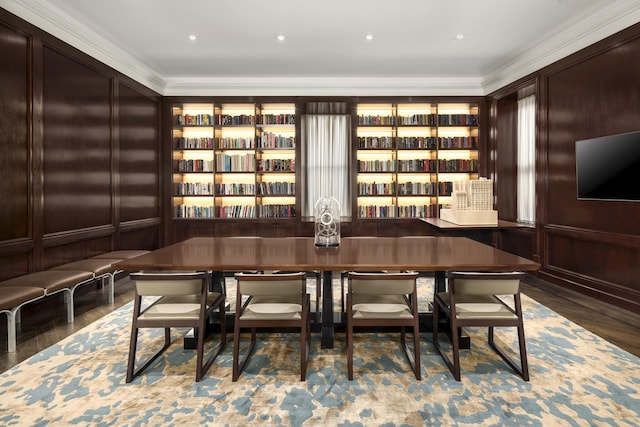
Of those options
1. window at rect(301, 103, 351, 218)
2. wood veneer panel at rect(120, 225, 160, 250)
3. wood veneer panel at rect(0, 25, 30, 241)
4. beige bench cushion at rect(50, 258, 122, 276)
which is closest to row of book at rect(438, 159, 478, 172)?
window at rect(301, 103, 351, 218)

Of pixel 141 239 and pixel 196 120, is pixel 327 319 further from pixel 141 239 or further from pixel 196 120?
pixel 196 120

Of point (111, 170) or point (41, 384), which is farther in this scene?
point (111, 170)

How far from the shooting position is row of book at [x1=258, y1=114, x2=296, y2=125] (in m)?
5.92

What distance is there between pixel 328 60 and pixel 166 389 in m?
4.56

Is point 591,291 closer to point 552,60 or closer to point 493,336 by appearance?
point 493,336

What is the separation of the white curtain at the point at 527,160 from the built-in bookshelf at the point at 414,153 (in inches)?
27.2

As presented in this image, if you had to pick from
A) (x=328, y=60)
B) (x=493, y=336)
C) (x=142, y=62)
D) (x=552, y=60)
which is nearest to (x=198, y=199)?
(x=142, y=62)

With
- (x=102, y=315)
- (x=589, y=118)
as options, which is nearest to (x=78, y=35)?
(x=102, y=315)

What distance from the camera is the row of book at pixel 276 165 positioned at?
19.5 feet

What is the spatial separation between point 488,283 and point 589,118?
305cm

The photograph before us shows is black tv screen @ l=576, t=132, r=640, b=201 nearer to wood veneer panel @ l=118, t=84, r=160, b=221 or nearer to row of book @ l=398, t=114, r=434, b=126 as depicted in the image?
row of book @ l=398, t=114, r=434, b=126

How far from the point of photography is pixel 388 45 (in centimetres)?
459

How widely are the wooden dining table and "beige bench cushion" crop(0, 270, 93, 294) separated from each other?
3.47 feet

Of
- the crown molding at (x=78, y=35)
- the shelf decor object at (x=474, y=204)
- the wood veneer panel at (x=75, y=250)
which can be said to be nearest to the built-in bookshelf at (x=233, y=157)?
the crown molding at (x=78, y=35)
